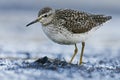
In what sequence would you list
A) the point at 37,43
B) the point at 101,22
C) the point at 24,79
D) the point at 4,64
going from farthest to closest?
the point at 37,43
the point at 101,22
the point at 4,64
the point at 24,79

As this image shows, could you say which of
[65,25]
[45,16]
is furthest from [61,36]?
[45,16]

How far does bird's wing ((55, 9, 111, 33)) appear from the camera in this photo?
1298 cm

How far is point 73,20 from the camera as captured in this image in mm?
13086

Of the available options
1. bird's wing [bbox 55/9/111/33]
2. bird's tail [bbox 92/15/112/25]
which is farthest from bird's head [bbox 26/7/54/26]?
bird's tail [bbox 92/15/112/25]

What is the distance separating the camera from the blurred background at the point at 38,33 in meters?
15.3

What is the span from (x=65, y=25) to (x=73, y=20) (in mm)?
268

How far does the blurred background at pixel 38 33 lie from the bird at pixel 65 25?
1.21m

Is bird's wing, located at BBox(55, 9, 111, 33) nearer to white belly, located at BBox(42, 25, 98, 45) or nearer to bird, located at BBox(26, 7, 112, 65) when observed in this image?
bird, located at BBox(26, 7, 112, 65)

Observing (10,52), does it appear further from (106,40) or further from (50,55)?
(106,40)

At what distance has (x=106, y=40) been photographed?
17781mm

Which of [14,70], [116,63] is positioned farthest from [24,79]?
[116,63]

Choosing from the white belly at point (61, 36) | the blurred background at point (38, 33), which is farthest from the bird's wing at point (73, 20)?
the blurred background at point (38, 33)

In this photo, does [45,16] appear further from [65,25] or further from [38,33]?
[38,33]

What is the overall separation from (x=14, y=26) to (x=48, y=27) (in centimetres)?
718
